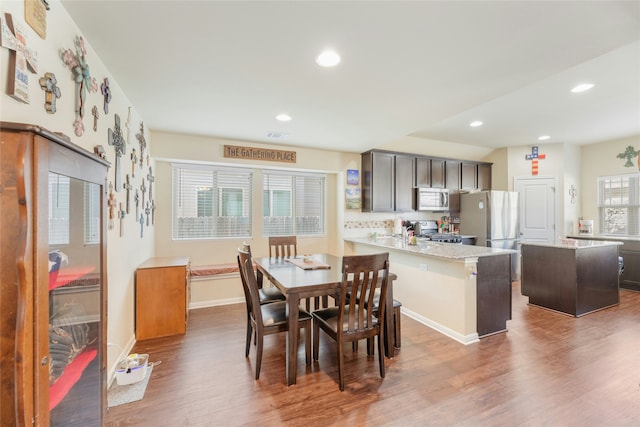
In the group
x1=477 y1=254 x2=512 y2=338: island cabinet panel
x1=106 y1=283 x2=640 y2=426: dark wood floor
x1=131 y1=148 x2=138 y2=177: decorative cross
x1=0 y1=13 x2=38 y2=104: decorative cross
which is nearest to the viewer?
x1=0 y1=13 x2=38 y2=104: decorative cross

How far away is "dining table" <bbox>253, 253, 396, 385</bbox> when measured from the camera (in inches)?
84.4

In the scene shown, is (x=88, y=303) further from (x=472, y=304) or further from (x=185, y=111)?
(x=472, y=304)

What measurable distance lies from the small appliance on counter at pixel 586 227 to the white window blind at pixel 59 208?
7.42 m

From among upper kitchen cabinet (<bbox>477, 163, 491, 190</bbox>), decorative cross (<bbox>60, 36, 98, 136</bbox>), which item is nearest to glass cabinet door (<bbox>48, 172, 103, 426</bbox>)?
decorative cross (<bbox>60, 36, 98, 136</bbox>)

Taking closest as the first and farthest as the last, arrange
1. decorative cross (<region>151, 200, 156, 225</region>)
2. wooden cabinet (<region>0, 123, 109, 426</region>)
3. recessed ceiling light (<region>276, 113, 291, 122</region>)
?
wooden cabinet (<region>0, 123, 109, 426</region>) → recessed ceiling light (<region>276, 113, 291, 122</region>) → decorative cross (<region>151, 200, 156, 225</region>)

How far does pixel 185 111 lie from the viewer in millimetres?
2990

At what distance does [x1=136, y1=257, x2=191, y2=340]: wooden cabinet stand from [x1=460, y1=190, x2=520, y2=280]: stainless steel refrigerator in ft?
16.5

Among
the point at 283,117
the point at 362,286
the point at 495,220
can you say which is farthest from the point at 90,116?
the point at 495,220

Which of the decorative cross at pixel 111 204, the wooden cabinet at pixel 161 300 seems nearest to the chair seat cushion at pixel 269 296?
the wooden cabinet at pixel 161 300

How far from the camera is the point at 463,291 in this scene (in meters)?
2.83

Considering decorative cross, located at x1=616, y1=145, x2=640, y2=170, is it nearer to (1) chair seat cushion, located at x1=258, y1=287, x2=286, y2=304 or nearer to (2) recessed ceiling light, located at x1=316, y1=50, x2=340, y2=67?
(2) recessed ceiling light, located at x1=316, y1=50, x2=340, y2=67

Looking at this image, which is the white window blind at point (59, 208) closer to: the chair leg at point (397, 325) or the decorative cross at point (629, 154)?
the chair leg at point (397, 325)

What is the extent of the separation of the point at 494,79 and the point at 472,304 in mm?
2146

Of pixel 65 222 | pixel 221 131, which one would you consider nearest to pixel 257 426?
pixel 65 222
